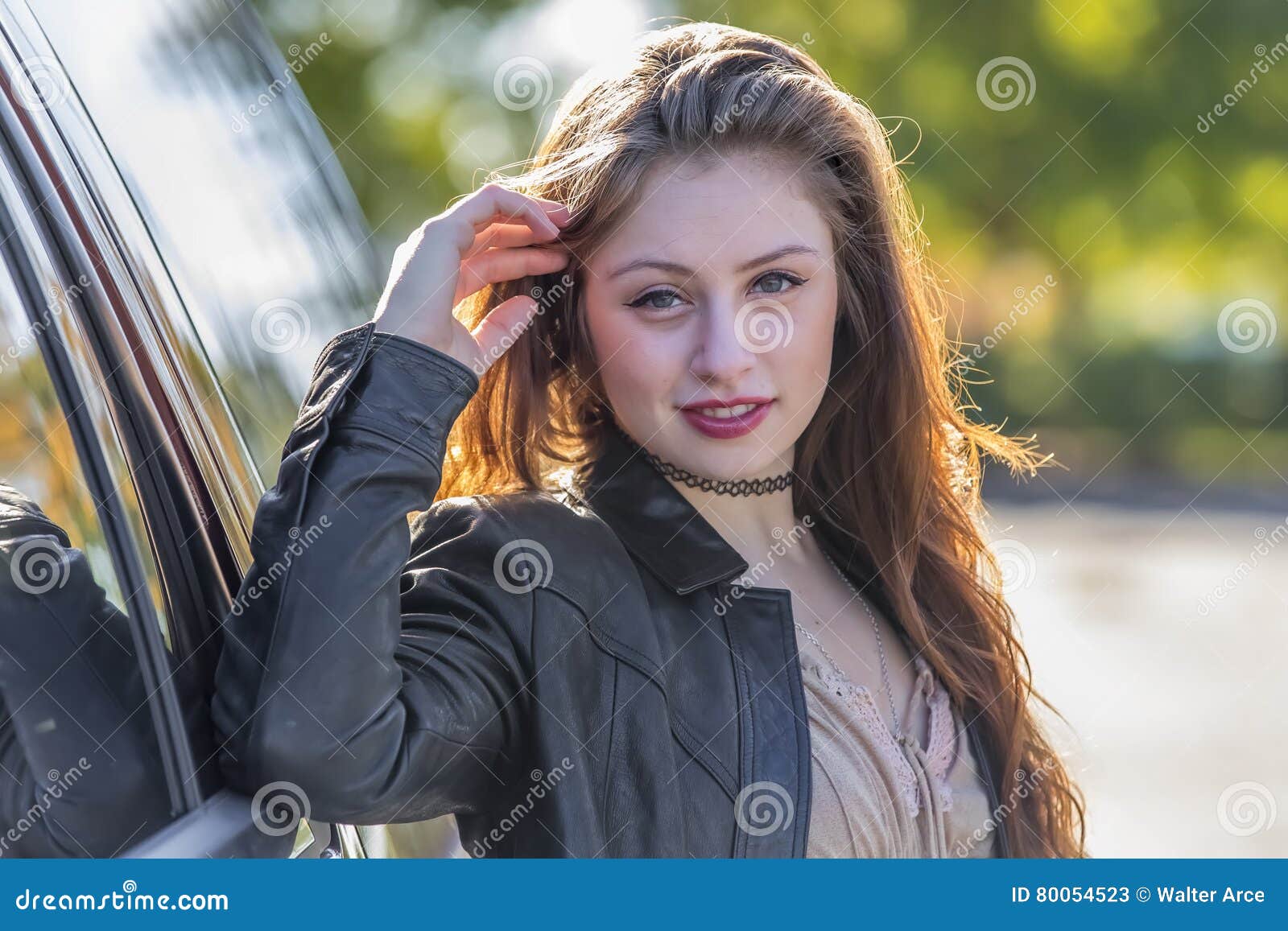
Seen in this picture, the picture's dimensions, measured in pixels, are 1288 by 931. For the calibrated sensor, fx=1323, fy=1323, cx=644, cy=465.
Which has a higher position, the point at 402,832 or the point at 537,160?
the point at 537,160

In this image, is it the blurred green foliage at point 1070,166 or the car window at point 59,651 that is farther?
the blurred green foliage at point 1070,166

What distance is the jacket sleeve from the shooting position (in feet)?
4.60

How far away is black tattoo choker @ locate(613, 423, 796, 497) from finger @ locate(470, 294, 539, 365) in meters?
0.24

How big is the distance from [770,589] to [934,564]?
48cm

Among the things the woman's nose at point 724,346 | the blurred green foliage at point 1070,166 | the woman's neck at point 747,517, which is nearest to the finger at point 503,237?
the woman's nose at point 724,346

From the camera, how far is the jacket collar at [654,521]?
1.90 m

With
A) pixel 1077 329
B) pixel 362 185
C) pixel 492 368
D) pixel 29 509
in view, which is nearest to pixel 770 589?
pixel 492 368

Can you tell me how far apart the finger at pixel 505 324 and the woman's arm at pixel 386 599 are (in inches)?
2.6

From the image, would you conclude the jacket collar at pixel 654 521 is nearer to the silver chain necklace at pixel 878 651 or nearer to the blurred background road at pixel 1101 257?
the silver chain necklace at pixel 878 651

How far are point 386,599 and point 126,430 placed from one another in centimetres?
33

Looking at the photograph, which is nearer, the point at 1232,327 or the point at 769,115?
the point at 769,115

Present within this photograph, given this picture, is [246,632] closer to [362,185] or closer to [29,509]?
[29,509]

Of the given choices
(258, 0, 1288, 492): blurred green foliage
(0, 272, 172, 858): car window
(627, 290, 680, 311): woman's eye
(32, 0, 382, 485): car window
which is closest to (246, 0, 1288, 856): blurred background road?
(258, 0, 1288, 492): blurred green foliage

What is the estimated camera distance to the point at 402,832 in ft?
6.27
